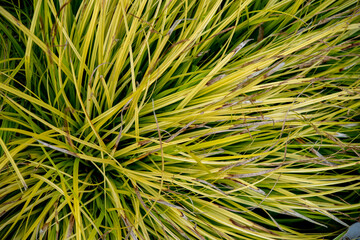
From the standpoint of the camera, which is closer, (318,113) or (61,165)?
(61,165)

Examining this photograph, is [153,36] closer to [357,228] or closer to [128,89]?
[128,89]

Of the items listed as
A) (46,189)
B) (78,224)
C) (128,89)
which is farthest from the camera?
(128,89)

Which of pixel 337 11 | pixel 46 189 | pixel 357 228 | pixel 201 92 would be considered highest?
pixel 337 11

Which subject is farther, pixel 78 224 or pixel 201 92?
pixel 201 92

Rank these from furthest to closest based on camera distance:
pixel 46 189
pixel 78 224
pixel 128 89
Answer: pixel 128 89
pixel 46 189
pixel 78 224

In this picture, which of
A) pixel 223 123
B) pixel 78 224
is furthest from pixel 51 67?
pixel 223 123

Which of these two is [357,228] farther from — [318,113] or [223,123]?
[223,123]

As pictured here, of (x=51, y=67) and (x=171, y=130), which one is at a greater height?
(x=51, y=67)

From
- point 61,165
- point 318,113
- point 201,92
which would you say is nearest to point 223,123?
point 201,92

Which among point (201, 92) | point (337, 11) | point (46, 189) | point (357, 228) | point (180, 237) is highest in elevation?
point (337, 11)
